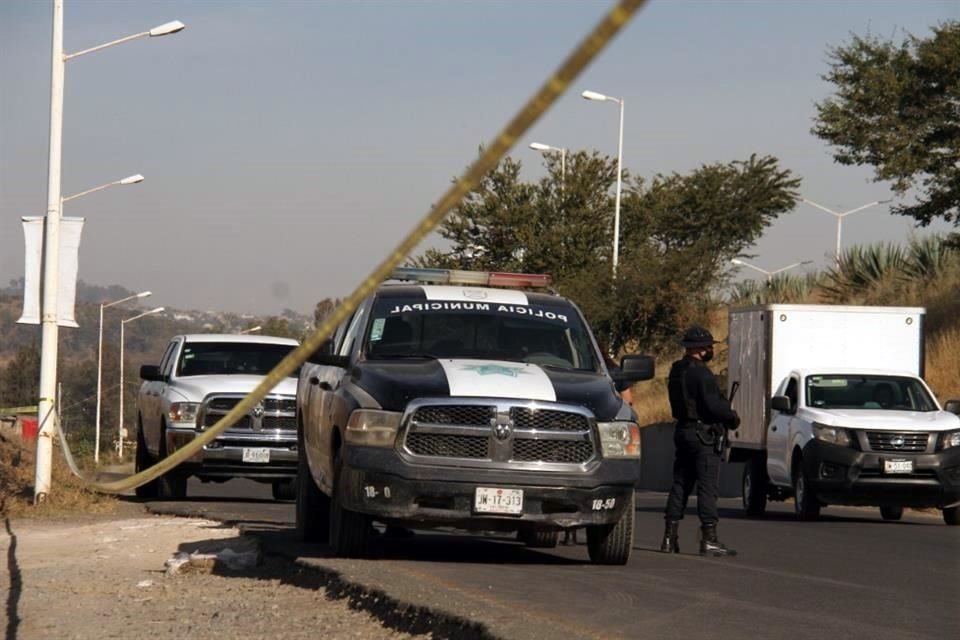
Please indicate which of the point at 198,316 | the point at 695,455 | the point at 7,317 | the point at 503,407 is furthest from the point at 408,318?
the point at 198,316

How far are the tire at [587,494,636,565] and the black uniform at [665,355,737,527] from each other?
5.54ft

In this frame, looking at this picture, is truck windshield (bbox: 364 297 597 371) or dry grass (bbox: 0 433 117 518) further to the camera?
dry grass (bbox: 0 433 117 518)

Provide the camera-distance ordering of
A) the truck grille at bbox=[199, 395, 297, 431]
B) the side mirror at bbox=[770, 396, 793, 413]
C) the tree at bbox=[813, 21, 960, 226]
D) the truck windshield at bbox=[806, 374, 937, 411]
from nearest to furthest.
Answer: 1. the truck grille at bbox=[199, 395, 297, 431]
2. the side mirror at bbox=[770, 396, 793, 413]
3. the truck windshield at bbox=[806, 374, 937, 411]
4. the tree at bbox=[813, 21, 960, 226]

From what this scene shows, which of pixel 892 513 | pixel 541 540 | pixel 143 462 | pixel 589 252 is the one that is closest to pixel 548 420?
pixel 541 540

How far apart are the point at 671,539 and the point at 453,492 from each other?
3.48m

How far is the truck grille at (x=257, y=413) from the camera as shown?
789 inches

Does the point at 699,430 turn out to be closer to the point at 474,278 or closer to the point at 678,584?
the point at 474,278

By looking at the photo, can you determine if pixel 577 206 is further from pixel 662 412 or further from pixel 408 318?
pixel 408 318

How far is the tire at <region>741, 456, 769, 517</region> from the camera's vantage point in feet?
74.7

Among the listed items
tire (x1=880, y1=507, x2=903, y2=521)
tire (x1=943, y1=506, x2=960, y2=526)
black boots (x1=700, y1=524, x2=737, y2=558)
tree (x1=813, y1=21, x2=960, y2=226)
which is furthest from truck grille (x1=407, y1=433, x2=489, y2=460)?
tree (x1=813, y1=21, x2=960, y2=226)

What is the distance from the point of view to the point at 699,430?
13.9 m

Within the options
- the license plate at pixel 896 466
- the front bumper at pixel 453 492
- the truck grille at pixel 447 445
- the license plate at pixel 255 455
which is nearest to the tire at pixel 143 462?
the license plate at pixel 255 455

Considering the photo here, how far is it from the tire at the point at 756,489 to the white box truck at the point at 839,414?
18 mm

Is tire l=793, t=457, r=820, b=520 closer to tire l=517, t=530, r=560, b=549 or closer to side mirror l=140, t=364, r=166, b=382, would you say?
tire l=517, t=530, r=560, b=549
